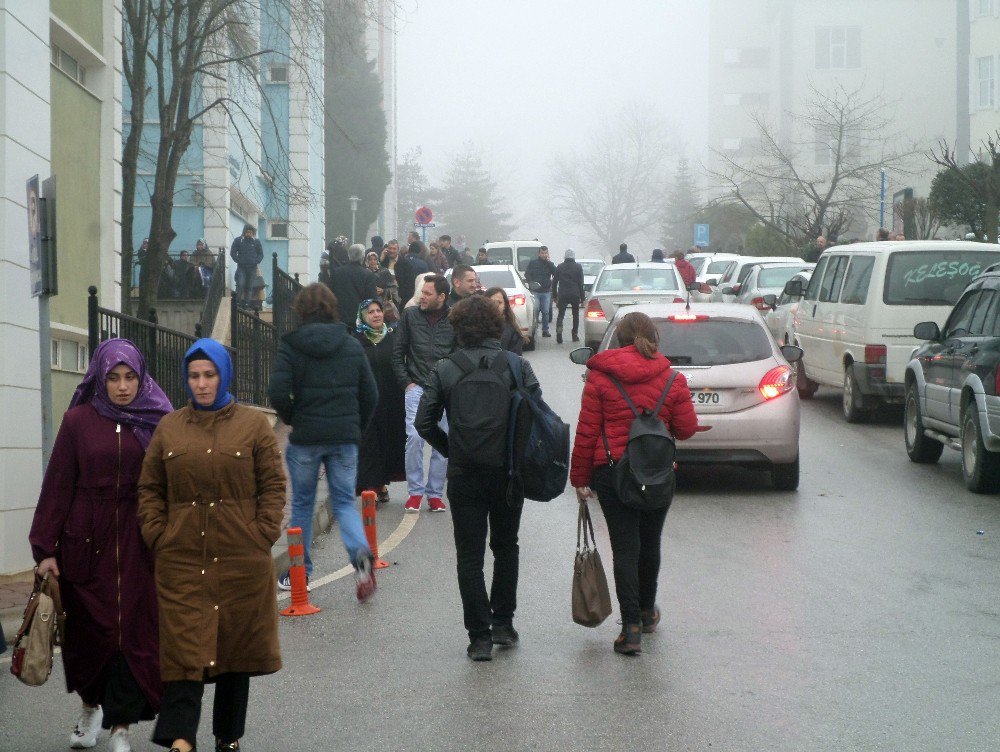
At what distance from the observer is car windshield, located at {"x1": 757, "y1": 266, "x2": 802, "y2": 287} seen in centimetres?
2764

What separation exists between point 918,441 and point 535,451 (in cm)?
843

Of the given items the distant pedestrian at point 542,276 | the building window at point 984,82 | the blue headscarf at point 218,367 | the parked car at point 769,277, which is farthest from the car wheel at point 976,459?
the building window at point 984,82

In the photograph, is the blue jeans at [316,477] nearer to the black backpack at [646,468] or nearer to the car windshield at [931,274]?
the black backpack at [646,468]

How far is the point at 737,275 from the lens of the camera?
31.5 meters

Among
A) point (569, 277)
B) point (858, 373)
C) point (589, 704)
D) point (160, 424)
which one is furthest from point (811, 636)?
point (569, 277)

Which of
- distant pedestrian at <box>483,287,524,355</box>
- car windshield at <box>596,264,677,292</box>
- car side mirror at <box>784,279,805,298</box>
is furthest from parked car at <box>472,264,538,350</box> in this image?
distant pedestrian at <box>483,287,524,355</box>

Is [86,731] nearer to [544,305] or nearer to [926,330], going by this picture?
[926,330]

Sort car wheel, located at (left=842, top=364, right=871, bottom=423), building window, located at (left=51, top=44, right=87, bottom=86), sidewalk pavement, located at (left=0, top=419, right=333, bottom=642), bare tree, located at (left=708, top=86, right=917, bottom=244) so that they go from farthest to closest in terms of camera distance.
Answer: bare tree, located at (left=708, top=86, right=917, bottom=244), car wheel, located at (left=842, top=364, right=871, bottom=423), building window, located at (left=51, top=44, right=87, bottom=86), sidewalk pavement, located at (left=0, top=419, right=333, bottom=642)

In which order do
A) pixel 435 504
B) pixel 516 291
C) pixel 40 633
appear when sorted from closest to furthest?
pixel 40 633, pixel 435 504, pixel 516 291

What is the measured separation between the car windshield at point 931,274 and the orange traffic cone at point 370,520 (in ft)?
28.4

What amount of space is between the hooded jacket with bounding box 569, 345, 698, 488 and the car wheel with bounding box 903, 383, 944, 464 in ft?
24.7

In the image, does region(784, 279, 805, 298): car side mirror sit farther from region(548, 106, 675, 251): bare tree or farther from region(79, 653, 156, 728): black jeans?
region(548, 106, 675, 251): bare tree

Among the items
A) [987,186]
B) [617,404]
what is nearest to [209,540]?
[617,404]

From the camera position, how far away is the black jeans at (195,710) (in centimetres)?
515
